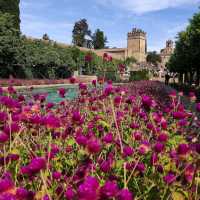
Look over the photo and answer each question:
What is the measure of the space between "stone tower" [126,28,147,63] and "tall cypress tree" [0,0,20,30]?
7878cm

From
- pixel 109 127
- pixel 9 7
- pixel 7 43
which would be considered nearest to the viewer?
pixel 109 127

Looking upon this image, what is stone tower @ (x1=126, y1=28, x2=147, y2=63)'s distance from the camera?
116m

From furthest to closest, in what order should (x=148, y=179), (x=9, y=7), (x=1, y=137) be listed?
(x=9, y=7)
(x=148, y=179)
(x=1, y=137)

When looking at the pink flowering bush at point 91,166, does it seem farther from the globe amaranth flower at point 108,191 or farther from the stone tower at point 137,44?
the stone tower at point 137,44

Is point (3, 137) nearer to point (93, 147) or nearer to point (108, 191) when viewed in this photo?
point (93, 147)

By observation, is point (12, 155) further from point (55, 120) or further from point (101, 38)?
point (101, 38)

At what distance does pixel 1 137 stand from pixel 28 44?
36331 millimetres

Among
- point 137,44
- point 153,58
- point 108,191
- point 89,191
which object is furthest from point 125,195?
point 153,58

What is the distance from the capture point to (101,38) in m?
104

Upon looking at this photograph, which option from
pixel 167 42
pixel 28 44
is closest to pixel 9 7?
pixel 28 44

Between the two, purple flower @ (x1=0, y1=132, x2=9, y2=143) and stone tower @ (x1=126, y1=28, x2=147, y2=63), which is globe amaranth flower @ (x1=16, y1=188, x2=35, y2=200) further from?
stone tower @ (x1=126, y1=28, x2=147, y2=63)

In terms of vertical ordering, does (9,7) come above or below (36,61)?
above

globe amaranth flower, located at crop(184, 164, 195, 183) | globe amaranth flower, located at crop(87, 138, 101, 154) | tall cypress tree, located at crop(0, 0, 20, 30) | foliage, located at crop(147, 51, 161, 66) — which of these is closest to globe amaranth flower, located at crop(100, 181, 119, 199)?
globe amaranth flower, located at crop(87, 138, 101, 154)

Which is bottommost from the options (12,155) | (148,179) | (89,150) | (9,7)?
(148,179)
